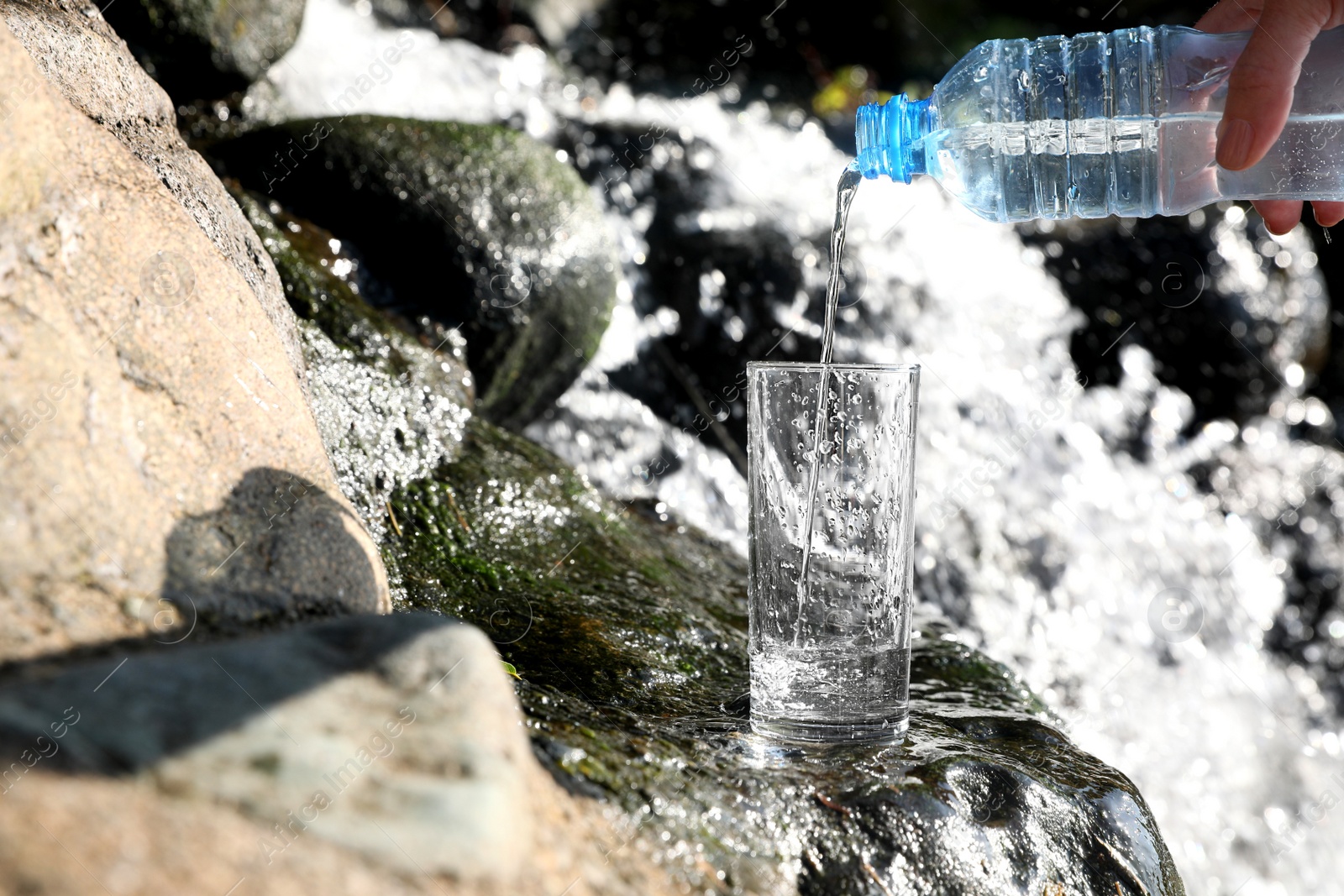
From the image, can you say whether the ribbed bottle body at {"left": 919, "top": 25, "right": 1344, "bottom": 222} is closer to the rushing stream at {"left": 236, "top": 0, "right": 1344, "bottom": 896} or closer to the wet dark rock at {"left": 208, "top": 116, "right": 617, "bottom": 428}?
the rushing stream at {"left": 236, "top": 0, "right": 1344, "bottom": 896}

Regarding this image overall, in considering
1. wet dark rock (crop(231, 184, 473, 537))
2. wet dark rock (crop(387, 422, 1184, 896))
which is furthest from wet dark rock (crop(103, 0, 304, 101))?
wet dark rock (crop(387, 422, 1184, 896))

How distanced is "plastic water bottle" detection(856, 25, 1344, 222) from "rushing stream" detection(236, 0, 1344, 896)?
1.57m

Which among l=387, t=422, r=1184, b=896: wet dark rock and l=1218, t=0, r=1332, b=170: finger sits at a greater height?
l=1218, t=0, r=1332, b=170: finger

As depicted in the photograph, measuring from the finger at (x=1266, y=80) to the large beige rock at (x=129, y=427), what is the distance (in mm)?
1795

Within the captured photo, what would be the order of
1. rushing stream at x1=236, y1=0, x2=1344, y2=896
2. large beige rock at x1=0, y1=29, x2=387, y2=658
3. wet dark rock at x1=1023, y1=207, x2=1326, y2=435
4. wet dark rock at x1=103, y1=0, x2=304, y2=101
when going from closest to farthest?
large beige rock at x1=0, y1=29, x2=387, y2=658 → wet dark rock at x1=103, y1=0, x2=304, y2=101 → rushing stream at x1=236, y1=0, x2=1344, y2=896 → wet dark rock at x1=1023, y1=207, x2=1326, y2=435

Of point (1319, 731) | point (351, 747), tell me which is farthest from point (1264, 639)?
point (351, 747)

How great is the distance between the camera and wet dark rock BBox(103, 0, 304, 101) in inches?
163

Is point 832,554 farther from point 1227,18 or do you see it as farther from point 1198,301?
point 1198,301

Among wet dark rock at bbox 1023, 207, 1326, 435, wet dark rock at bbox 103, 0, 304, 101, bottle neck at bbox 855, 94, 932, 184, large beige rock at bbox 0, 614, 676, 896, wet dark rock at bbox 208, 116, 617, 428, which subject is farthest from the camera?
wet dark rock at bbox 1023, 207, 1326, 435

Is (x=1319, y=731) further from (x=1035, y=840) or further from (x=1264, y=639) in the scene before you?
(x=1035, y=840)

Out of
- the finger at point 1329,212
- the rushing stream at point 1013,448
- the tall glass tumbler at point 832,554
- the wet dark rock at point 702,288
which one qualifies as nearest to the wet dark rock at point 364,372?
the rushing stream at point 1013,448

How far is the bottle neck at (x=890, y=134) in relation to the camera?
2.48m

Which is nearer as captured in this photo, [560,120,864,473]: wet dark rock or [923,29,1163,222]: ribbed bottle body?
[923,29,1163,222]: ribbed bottle body

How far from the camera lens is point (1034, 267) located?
6.90m
